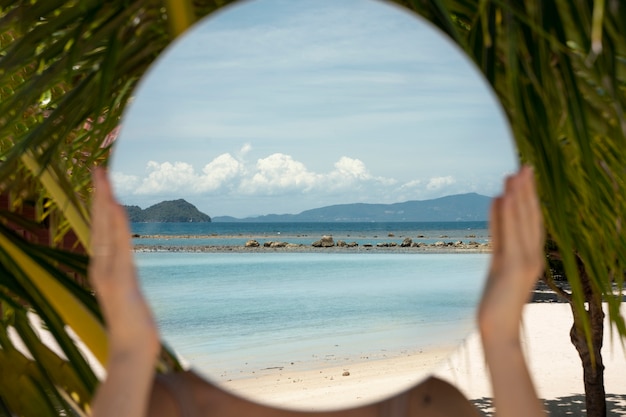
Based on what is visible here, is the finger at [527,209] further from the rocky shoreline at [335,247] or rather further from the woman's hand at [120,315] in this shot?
the woman's hand at [120,315]

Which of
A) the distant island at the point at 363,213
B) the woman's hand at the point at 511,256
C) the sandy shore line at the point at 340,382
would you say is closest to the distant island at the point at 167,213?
the distant island at the point at 363,213

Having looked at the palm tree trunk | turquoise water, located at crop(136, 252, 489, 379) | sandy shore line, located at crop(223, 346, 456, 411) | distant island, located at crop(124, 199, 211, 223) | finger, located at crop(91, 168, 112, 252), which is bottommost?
the palm tree trunk

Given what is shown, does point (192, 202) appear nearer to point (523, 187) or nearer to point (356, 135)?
point (356, 135)

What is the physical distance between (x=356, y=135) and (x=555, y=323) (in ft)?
25.9

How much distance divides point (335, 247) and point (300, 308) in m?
0.10

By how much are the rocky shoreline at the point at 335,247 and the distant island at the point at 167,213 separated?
23 millimetres

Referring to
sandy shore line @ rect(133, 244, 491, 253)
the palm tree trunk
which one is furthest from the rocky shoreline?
the palm tree trunk

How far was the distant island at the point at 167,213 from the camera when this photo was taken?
2.24 ft

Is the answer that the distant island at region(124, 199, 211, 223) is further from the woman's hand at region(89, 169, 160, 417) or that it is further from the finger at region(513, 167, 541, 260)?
the finger at region(513, 167, 541, 260)

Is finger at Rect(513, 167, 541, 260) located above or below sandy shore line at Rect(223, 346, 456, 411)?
above

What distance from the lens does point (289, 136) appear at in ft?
2.16

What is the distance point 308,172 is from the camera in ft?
2.22

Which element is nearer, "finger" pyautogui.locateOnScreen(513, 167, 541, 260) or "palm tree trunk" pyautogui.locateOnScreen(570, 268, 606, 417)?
"finger" pyautogui.locateOnScreen(513, 167, 541, 260)

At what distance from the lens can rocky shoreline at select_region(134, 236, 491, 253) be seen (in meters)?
0.68
